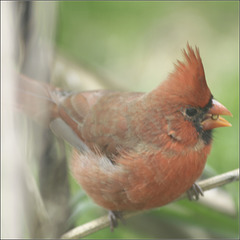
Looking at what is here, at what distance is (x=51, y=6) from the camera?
90.8 inches

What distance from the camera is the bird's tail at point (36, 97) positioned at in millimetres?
3008

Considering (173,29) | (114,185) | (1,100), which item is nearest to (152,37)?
(173,29)

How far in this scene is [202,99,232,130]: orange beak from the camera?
2.53 metres

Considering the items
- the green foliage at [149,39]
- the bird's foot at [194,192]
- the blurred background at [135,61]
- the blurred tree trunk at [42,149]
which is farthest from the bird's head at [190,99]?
the green foliage at [149,39]

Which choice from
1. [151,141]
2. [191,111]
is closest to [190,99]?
[191,111]

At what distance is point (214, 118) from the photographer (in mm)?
2574

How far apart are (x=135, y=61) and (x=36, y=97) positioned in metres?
1.75

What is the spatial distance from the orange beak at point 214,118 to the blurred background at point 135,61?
19 cm

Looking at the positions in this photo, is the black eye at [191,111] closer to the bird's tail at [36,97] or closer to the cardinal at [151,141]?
the cardinal at [151,141]

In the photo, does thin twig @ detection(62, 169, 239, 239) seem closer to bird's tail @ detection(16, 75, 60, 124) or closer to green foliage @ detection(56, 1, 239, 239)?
bird's tail @ detection(16, 75, 60, 124)

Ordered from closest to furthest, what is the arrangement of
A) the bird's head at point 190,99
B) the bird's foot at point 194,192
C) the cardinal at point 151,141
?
the bird's head at point 190,99
the cardinal at point 151,141
the bird's foot at point 194,192

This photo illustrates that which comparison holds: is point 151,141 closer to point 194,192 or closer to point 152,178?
point 152,178

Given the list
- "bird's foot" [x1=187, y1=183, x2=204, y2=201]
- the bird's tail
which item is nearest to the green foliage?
the bird's tail

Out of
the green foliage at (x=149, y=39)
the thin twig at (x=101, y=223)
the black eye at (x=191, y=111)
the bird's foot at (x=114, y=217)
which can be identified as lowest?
the bird's foot at (x=114, y=217)
